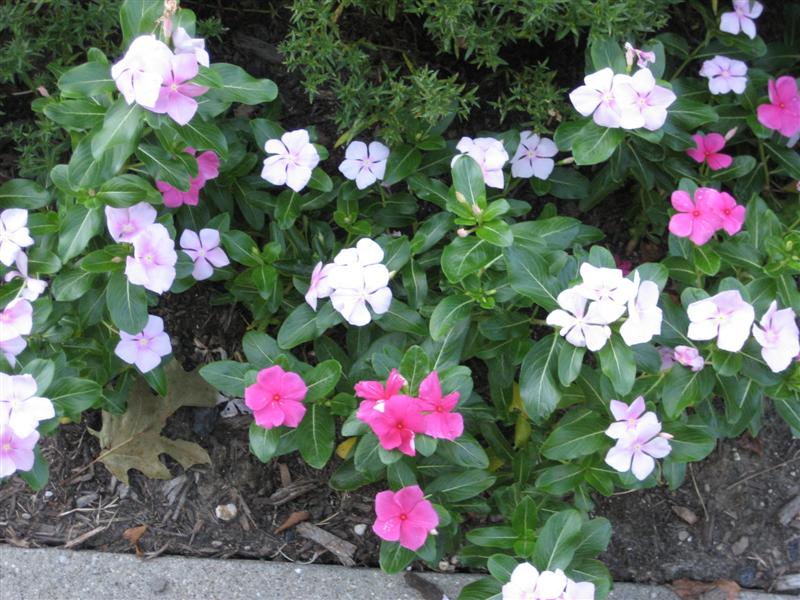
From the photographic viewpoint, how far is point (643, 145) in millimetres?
2705

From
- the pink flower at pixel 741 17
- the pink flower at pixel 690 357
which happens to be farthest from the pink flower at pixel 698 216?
the pink flower at pixel 741 17

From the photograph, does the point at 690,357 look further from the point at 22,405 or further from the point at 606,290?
the point at 22,405

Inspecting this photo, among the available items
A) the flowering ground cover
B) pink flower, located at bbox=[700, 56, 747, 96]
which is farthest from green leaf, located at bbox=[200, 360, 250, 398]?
pink flower, located at bbox=[700, 56, 747, 96]

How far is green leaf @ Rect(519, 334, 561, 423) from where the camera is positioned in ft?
7.22

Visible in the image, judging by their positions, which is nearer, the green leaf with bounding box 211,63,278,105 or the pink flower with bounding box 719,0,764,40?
the green leaf with bounding box 211,63,278,105

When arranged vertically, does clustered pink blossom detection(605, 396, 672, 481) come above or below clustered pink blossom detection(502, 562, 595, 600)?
above

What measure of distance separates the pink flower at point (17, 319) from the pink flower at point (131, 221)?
279 mm

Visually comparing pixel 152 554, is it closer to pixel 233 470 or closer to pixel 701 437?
pixel 233 470

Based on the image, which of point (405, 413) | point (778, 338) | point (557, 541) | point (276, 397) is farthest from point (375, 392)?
point (778, 338)

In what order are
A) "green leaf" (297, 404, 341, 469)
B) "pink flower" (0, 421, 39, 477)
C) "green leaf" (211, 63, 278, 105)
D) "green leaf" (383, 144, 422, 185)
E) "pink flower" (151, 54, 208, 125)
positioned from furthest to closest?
"green leaf" (383, 144, 422, 185)
"green leaf" (297, 404, 341, 469)
"green leaf" (211, 63, 278, 105)
"pink flower" (0, 421, 39, 477)
"pink flower" (151, 54, 208, 125)

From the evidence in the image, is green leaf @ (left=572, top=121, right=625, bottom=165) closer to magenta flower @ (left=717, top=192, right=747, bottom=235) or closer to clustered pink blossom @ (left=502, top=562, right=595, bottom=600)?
magenta flower @ (left=717, top=192, right=747, bottom=235)

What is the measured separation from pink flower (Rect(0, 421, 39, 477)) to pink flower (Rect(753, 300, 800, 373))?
5.65 feet

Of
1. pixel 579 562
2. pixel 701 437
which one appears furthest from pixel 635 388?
pixel 579 562

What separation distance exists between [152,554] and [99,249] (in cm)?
112
